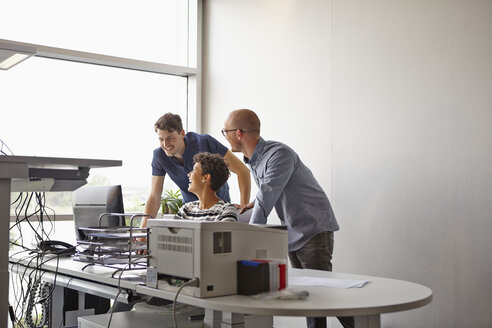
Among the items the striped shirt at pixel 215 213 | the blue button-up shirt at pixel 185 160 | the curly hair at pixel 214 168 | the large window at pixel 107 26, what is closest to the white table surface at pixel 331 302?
the striped shirt at pixel 215 213

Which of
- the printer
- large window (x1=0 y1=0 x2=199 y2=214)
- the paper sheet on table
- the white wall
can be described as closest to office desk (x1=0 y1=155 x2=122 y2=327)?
the printer

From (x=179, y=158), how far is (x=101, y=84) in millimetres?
2021

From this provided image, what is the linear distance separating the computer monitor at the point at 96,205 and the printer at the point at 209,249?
3.58ft

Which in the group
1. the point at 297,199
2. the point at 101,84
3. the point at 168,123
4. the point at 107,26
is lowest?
the point at 297,199

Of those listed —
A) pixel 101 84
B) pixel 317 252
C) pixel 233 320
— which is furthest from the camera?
pixel 101 84

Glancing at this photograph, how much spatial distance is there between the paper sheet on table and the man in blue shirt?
4.69 ft

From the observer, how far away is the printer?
5.88ft

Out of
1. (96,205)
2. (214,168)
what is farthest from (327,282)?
(96,205)

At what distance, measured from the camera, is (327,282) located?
211 cm

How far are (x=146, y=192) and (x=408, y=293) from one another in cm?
405

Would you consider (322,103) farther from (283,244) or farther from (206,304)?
(206,304)

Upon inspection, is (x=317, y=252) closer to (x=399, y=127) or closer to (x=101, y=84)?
(x=399, y=127)

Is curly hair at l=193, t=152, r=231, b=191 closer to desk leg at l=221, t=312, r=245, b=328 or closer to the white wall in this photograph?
desk leg at l=221, t=312, r=245, b=328

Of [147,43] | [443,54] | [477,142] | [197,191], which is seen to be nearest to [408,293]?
[197,191]
